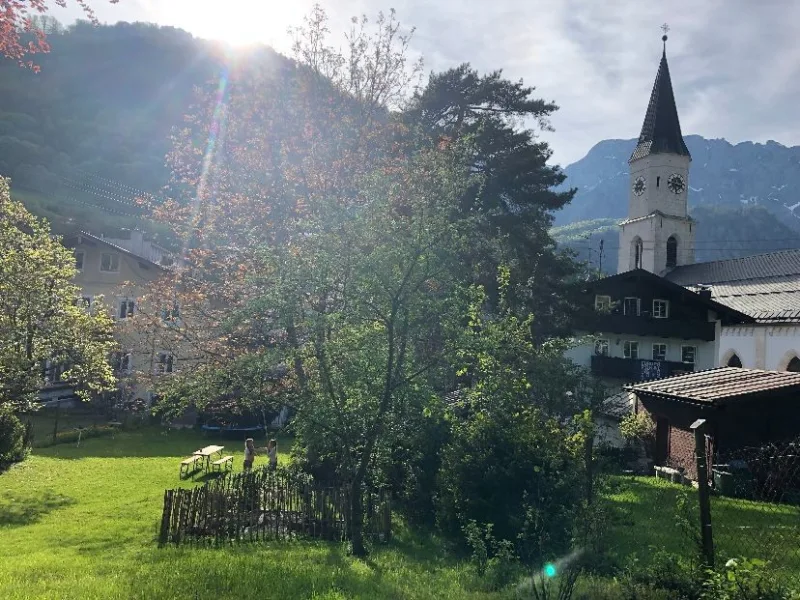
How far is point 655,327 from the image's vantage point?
37.9 meters

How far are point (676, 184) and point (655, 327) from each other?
29.8 meters

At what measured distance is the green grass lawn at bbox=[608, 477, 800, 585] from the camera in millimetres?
9555

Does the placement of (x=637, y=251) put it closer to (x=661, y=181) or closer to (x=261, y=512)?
(x=661, y=181)

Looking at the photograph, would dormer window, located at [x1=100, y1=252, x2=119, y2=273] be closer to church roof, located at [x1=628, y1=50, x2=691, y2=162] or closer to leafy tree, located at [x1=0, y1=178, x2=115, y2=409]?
leafy tree, located at [x1=0, y1=178, x2=115, y2=409]

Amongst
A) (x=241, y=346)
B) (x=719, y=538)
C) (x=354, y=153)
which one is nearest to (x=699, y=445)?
(x=719, y=538)

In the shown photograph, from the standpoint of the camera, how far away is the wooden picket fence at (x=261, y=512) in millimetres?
11805

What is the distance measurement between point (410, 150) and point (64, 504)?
15.9m

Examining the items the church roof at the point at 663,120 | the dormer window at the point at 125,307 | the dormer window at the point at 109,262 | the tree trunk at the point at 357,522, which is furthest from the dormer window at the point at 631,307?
the dormer window at the point at 109,262

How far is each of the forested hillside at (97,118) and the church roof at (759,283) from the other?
63.5 meters

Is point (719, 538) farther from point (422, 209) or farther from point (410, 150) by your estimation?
point (410, 150)

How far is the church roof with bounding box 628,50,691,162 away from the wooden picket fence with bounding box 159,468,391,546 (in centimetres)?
5788

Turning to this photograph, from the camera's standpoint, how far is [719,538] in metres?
11.2

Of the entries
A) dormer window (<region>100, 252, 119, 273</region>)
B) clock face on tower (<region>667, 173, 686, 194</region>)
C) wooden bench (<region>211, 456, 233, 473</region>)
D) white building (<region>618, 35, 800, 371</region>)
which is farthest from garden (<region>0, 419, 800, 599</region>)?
clock face on tower (<region>667, 173, 686, 194</region>)

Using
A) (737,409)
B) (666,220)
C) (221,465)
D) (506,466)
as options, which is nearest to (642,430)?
(737,409)
